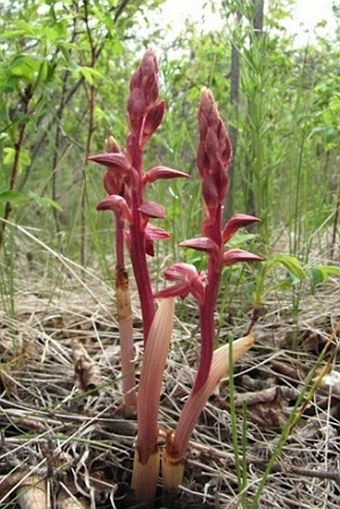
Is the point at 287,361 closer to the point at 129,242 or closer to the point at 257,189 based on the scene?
the point at 257,189

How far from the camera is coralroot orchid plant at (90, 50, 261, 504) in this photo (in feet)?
3.49

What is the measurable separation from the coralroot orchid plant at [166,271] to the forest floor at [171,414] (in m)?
0.12

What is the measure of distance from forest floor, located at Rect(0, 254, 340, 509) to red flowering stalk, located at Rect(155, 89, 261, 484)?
132 mm

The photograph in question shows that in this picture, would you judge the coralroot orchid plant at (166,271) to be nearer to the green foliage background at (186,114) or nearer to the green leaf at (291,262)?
the green leaf at (291,262)

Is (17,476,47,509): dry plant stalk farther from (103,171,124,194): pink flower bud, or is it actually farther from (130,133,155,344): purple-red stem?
(103,171,124,194): pink flower bud

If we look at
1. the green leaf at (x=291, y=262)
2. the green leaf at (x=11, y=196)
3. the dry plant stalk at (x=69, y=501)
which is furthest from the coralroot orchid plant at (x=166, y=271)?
the green leaf at (x=11, y=196)

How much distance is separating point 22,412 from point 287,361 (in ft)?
2.44

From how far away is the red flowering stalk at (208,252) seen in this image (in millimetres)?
1048

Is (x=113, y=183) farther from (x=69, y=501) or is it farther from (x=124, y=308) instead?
(x=69, y=501)

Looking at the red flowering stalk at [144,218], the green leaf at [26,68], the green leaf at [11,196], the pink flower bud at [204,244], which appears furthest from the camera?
the green leaf at [26,68]

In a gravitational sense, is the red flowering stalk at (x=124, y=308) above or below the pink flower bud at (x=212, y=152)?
below

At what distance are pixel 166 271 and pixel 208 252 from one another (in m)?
0.09

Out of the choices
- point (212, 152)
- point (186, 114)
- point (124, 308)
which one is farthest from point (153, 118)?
point (186, 114)

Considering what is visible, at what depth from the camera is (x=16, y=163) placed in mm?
1911
